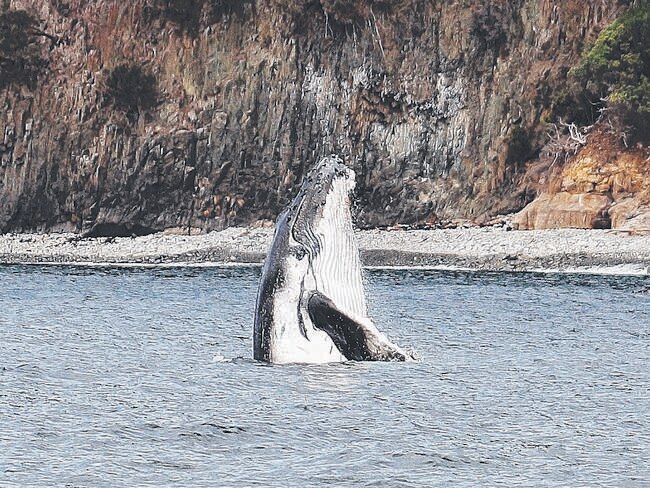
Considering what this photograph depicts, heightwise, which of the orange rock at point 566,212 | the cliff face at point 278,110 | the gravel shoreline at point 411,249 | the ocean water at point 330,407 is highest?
the cliff face at point 278,110

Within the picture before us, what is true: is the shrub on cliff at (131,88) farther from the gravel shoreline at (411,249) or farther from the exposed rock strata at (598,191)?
the exposed rock strata at (598,191)

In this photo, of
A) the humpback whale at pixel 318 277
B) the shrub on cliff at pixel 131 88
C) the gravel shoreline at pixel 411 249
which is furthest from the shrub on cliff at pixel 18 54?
the humpback whale at pixel 318 277

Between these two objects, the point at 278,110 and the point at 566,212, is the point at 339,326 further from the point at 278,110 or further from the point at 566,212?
the point at 278,110

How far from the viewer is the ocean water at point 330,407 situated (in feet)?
38.4

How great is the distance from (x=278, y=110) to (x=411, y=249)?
11.2 meters

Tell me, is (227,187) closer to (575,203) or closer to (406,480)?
(575,203)

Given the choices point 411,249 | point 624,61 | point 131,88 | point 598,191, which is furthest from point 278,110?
point 598,191

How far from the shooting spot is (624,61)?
4703cm

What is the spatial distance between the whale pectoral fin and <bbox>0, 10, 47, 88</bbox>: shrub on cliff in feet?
149

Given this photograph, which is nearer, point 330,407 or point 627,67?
point 330,407

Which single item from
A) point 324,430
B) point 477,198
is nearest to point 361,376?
point 324,430

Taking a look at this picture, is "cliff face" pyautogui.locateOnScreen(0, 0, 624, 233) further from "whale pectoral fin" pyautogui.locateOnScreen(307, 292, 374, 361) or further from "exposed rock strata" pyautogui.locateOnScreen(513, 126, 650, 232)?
"whale pectoral fin" pyautogui.locateOnScreen(307, 292, 374, 361)

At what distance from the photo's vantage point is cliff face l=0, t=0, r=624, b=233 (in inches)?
2042

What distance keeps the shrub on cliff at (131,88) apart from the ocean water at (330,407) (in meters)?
30.6
